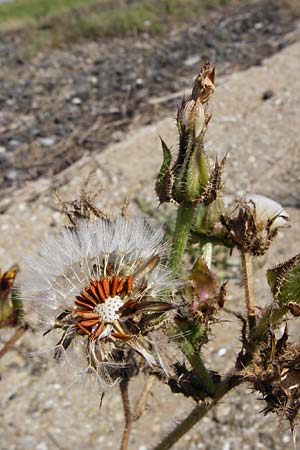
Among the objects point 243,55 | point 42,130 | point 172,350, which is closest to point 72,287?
point 172,350

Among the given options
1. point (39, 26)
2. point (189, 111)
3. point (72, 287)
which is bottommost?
point (39, 26)

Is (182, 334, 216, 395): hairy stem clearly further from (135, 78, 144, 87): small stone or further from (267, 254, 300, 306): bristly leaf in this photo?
(135, 78, 144, 87): small stone

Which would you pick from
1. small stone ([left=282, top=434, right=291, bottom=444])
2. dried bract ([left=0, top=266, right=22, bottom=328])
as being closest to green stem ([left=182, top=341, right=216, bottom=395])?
dried bract ([left=0, top=266, right=22, bottom=328])

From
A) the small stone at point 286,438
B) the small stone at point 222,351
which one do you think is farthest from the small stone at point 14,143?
the small stone at point 286,438

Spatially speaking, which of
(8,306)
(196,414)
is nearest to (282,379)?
(196,414)

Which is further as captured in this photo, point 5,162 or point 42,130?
point 42,130

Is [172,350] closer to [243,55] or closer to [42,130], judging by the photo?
[42,130]

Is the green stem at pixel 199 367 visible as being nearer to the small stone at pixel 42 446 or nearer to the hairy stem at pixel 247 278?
the hairy stem at pixel 247 278
